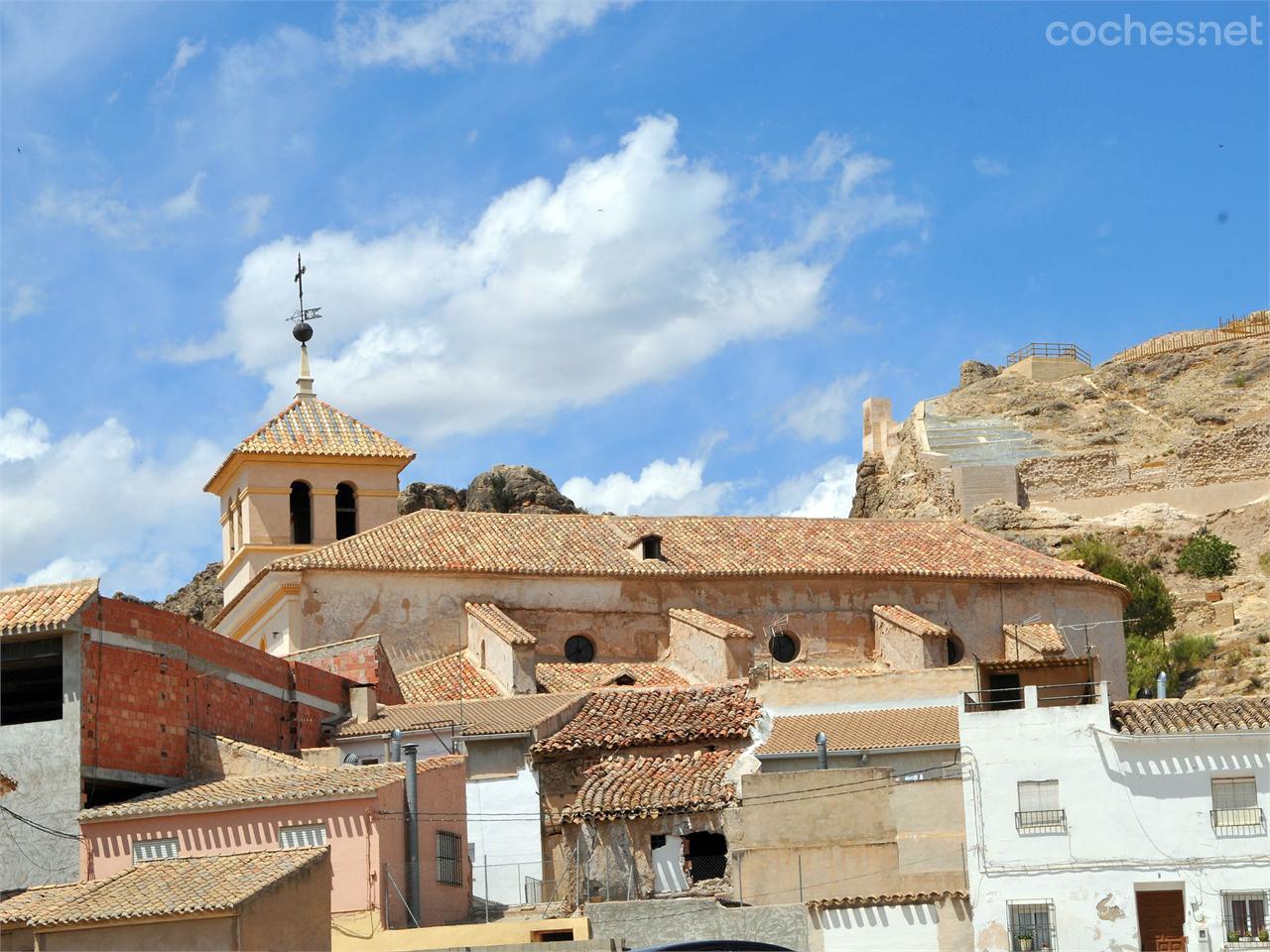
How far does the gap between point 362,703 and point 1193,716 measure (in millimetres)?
16002

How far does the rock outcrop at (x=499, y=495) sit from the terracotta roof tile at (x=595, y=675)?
27.8 metres

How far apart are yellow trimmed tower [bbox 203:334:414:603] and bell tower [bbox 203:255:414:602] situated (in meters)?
0.02

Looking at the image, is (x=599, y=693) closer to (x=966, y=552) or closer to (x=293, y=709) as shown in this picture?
(x=293, y=709)

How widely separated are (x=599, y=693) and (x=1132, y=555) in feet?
131

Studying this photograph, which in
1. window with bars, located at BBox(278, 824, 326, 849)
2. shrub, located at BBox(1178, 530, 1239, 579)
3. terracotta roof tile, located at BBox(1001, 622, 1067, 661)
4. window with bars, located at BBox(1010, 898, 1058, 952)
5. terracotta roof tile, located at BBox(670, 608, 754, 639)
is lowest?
window with bars, located at BBox(1010, 898, 1058, 952)

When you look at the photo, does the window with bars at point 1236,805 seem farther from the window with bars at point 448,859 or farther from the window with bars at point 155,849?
the window with bars at point 155,849

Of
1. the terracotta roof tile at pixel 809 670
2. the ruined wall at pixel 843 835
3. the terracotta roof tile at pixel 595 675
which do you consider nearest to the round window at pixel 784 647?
the terracotta roof tile at pixel 809 670

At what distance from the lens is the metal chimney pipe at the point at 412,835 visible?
27.9 metres

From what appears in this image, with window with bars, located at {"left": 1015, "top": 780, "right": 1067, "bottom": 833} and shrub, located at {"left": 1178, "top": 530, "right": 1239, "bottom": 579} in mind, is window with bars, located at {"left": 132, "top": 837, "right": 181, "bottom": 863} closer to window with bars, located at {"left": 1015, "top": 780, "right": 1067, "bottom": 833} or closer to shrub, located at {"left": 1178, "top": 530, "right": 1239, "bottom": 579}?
window with bars, located at {"left": 1015, "top": 780, "right": 1067, "bottom": 833}

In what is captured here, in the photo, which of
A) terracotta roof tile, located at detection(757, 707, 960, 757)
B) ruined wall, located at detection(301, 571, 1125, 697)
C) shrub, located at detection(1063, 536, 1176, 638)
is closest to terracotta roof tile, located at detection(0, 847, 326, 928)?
terracotta roof tile, located at detection(757, 707, 960, 757)

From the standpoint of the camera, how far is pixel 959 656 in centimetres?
4500

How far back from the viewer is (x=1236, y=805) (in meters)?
26.5

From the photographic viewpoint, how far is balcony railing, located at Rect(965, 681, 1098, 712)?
28.6m

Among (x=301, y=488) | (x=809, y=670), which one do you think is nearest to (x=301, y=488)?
(x=301, y=488)
